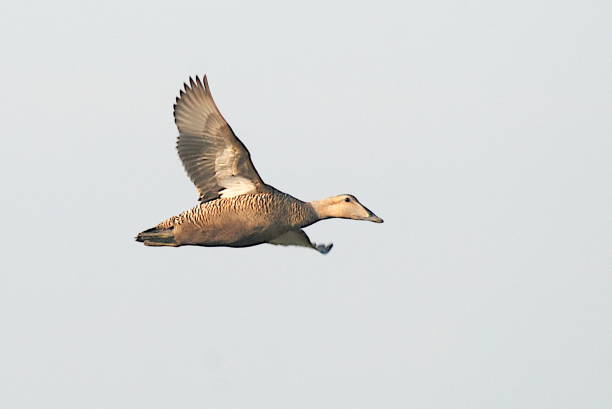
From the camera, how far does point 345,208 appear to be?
88.3 feet

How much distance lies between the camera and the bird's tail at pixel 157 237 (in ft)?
85.8

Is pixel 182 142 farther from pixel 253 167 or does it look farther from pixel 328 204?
pixel 328 204

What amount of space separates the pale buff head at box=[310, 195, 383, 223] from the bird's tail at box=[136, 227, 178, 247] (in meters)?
3.01

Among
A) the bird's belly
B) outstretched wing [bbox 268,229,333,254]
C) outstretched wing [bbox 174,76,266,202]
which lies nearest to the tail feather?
the bird's belly

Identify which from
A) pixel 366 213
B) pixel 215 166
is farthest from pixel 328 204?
pixel 215 166

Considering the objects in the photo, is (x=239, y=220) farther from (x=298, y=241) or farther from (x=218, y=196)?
(x=298, y=241)

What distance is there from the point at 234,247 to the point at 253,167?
1650mm

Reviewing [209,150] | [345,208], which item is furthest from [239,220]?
[345,208]

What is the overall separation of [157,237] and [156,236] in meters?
0.03

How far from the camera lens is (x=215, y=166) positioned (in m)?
26.2

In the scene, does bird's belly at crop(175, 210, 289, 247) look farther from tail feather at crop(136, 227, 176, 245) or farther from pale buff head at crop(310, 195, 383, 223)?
pale buff head at crop(310, 195, 383, 223)

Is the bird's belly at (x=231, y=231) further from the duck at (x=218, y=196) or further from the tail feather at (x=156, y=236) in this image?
the tail feather at (x=156, y=236)

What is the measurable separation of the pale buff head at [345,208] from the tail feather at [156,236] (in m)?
3.02

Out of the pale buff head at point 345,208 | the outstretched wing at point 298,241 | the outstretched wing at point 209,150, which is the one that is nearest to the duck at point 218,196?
the outstretched wing at point 209,150
